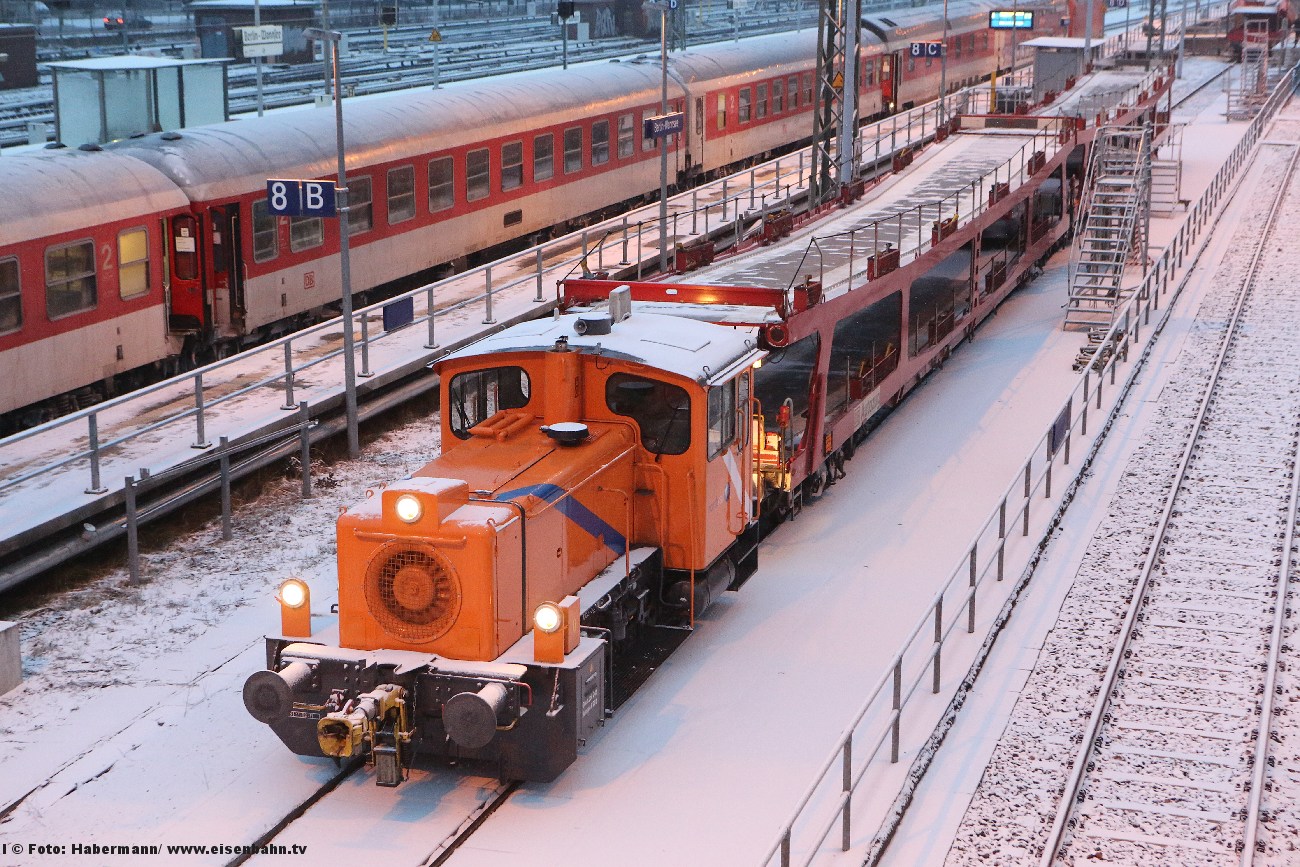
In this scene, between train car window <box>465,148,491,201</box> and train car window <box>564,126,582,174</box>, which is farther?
train car window <box>564,126,582,174</box>

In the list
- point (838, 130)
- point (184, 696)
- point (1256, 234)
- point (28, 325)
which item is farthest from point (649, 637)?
point (1256, 234)

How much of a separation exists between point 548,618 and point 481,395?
2906mm

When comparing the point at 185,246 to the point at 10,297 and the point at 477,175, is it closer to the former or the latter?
the point at 10,297

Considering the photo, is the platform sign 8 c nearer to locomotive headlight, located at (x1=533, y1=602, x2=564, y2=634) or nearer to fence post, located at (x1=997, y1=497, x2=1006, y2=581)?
fence post, located at (x1=997, y1=497, x2=1006, y2=581)

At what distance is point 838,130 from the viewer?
32.0 metres

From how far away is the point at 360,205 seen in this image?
24.5m

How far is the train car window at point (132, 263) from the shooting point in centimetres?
1956

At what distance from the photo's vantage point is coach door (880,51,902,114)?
51.4 meters

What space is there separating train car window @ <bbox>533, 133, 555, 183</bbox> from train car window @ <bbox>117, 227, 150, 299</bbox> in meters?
11.4

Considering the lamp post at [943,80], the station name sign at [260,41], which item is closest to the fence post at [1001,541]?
the station name sign at [260,41]

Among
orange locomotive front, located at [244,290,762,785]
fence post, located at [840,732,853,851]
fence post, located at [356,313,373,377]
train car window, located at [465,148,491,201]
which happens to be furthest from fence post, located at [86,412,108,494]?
train car window, located at [465,148,491,201]

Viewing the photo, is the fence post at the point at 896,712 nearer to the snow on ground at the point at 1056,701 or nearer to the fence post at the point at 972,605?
the snow on ground at the point at 1056,701

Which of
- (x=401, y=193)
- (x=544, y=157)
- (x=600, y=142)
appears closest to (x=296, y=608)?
(x=401, y=193)

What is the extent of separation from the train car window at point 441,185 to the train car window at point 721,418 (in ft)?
46.3
